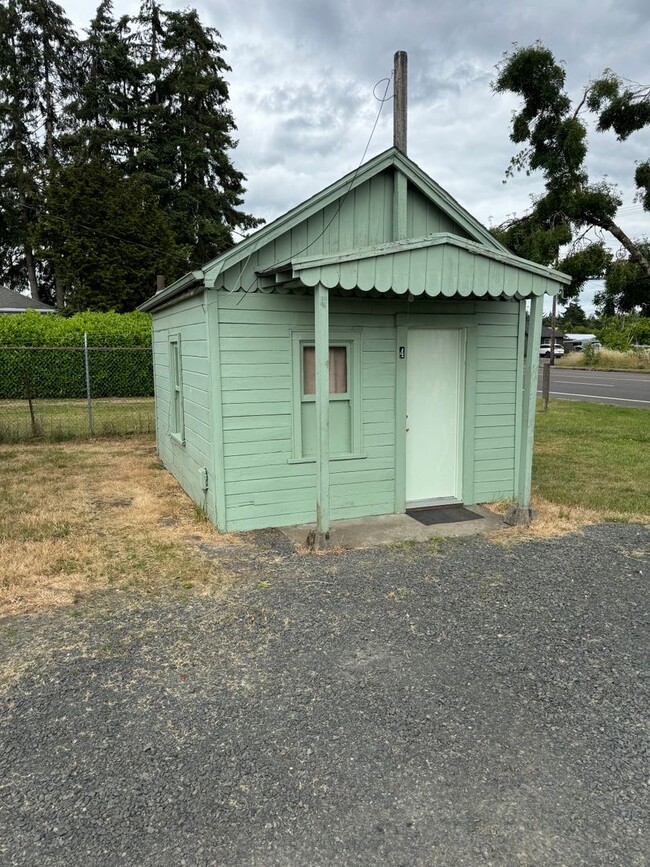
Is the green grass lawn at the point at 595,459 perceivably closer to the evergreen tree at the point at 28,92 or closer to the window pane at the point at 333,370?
the window pane at the point at 333,370

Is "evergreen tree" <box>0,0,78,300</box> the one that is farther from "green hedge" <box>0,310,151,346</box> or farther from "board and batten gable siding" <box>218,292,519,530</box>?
"board and batten gable siding" <box>218,292,519,530</box>

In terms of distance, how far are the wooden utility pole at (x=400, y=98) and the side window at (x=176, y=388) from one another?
3284 millimetres

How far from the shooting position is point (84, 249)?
78.3ft

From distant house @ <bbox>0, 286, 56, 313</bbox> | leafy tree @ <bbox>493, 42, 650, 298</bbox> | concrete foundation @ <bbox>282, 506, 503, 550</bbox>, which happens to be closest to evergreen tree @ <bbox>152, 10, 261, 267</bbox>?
distant house @ <bbox>0, 286, 56, 313</bbox>

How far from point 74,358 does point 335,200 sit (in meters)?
12.1

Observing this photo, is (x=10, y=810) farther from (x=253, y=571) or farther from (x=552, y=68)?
(x=552, y=68)

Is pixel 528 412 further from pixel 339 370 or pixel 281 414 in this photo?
pixel 281 414

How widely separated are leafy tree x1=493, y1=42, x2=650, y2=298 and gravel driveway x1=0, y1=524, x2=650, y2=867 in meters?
7.97

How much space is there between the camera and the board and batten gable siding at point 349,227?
538cm

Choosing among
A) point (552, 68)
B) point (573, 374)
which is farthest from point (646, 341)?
point (552, 68)

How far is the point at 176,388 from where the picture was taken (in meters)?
7.44

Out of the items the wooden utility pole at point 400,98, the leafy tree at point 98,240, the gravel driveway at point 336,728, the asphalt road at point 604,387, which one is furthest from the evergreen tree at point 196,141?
the gravel driveway at point 336,728

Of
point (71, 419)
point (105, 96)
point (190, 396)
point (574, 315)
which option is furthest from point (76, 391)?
point (574, 315)

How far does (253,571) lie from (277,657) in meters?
1.34
